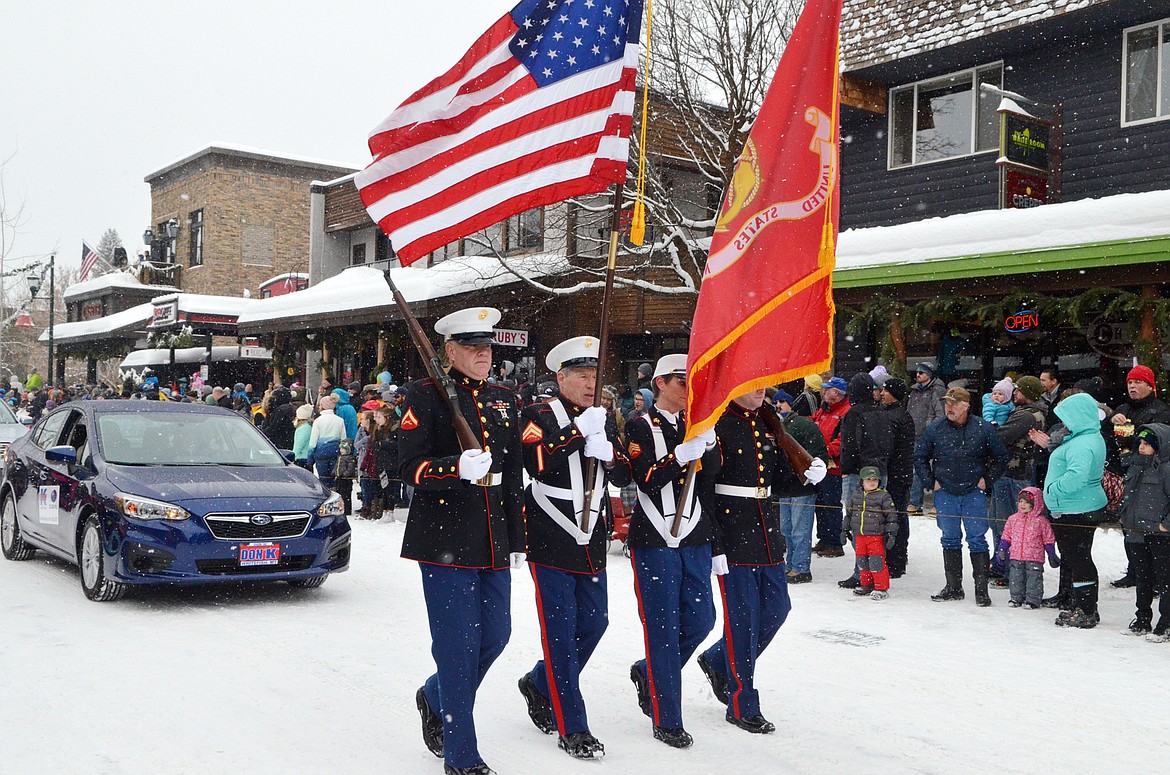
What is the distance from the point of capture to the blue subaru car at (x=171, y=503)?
25.8ft

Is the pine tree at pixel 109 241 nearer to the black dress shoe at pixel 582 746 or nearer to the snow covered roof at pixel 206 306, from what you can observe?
the snow covered roof at pixel 206 306

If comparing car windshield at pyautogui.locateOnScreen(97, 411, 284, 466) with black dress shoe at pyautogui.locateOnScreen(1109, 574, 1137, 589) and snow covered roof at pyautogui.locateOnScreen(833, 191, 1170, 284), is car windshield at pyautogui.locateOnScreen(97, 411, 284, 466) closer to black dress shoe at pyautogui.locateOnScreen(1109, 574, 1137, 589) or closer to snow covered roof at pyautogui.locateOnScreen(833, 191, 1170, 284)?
black dress shoe at pyautogui.locateOnScreen(1109, 574, 1137, 589)

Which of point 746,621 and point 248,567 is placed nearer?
point 746,621

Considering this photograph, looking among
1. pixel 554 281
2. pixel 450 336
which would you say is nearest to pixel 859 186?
pixel 554 281

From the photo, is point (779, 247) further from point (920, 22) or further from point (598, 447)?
point (920, 22)

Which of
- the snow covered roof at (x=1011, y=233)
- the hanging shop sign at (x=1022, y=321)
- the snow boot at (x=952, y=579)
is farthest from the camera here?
the hanging shop sign at (x=1022, y=321)

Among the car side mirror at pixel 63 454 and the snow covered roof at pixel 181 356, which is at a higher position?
the snow covered roof at pixel 181 356

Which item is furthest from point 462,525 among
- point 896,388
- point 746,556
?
point 896,388

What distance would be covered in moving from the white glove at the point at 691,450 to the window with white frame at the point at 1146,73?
12.7m

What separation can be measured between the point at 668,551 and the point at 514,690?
1.49 metres

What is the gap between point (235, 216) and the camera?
44.0m

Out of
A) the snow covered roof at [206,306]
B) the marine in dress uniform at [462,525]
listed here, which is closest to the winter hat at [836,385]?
the marine in dress uniform at [462,525]

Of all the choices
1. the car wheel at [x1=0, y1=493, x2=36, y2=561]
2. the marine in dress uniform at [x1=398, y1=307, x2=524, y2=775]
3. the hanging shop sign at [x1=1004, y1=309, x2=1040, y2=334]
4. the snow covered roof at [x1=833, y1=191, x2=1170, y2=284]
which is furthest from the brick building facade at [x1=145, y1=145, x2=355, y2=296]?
the marine in dress uniform at [x1=398, y1=307, x2=524, y2=775]

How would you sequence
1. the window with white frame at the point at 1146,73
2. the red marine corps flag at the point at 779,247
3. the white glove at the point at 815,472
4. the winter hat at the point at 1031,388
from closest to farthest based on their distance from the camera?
the red marine corps flag at the point at 779,247, the white glove at the point at 815,472, the winter hat at the point at 1031,388, the window with white frame at the point at 1146,73
